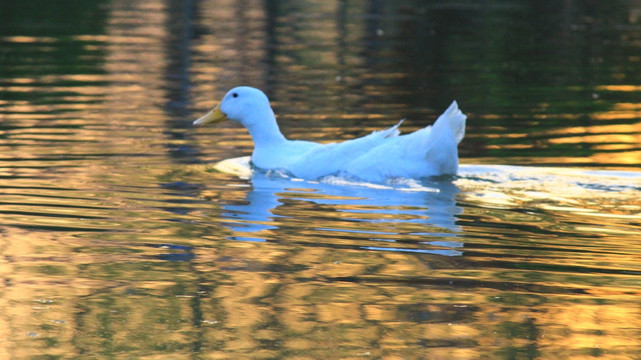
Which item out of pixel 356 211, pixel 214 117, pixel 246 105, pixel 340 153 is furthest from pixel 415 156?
pixel 214 117

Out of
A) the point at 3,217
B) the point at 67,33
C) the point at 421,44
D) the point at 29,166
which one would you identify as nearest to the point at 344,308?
the point at 3,217

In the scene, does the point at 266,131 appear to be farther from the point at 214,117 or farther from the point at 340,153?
the point at 340,153

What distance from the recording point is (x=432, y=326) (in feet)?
20.1

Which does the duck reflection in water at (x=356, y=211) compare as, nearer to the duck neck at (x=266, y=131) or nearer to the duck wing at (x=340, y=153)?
the duck wing at (x=340, y=153)

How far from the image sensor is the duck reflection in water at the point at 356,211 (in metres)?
8.17

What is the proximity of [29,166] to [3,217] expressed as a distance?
2172 mm

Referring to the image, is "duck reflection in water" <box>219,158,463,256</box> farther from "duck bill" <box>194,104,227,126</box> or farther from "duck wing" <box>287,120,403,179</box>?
"duck bill" <box>194,104,227,126</box>

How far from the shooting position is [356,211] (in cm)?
905

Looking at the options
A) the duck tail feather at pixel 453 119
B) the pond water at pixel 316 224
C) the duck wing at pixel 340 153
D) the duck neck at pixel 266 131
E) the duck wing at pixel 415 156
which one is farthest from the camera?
the duck neck at pixel 266 131

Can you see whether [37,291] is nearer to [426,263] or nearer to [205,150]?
[426,263]

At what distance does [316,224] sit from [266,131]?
2.86 metres

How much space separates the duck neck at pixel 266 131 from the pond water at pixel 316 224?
0.43 m

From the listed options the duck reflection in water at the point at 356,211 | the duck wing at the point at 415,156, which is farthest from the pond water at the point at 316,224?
the duck wing at the point at 415,156

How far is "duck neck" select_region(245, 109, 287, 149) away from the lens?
11.2 meters
